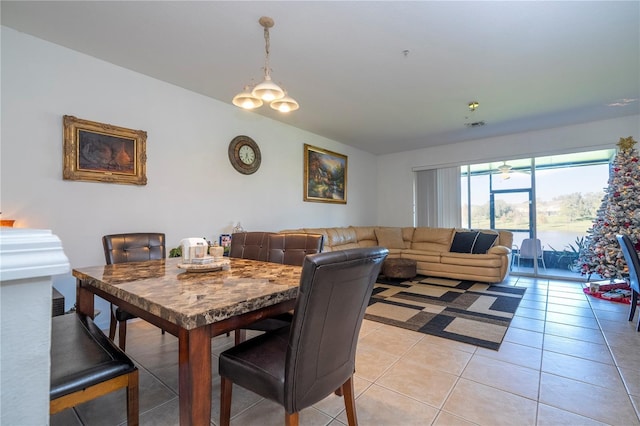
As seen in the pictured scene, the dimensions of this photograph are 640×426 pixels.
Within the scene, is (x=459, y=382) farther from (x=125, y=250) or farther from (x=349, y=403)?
(x=125, y=250)

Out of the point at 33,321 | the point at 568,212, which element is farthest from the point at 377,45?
the point at 568,212

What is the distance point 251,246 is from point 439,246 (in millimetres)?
4225

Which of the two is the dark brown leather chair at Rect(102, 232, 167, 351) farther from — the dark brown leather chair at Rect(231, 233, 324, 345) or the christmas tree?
the christmas tree

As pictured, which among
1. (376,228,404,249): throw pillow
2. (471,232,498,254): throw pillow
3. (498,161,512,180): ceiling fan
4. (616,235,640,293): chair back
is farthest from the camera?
(376,228,404,249): throw pillow

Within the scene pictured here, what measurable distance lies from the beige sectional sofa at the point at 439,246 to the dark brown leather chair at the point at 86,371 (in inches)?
131

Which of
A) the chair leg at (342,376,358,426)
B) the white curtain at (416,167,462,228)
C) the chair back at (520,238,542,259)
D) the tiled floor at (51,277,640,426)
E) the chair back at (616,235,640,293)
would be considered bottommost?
the tiled floor at (51,277,640,426)

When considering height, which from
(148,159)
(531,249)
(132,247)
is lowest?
(531,249)

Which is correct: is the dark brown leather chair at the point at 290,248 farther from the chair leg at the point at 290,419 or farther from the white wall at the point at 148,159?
the white wall at the point at 148,159

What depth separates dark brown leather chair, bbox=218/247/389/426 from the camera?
3.20ft

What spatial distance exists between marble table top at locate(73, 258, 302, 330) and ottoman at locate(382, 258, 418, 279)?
3.31 m

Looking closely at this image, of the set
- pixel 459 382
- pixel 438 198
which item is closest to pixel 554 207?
pixel 438 198

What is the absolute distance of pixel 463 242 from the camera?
5.14m

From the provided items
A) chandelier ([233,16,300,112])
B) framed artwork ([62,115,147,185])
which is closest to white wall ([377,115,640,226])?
chandelier ([233,16,300,112])

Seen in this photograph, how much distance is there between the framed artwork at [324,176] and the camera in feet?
16.9
